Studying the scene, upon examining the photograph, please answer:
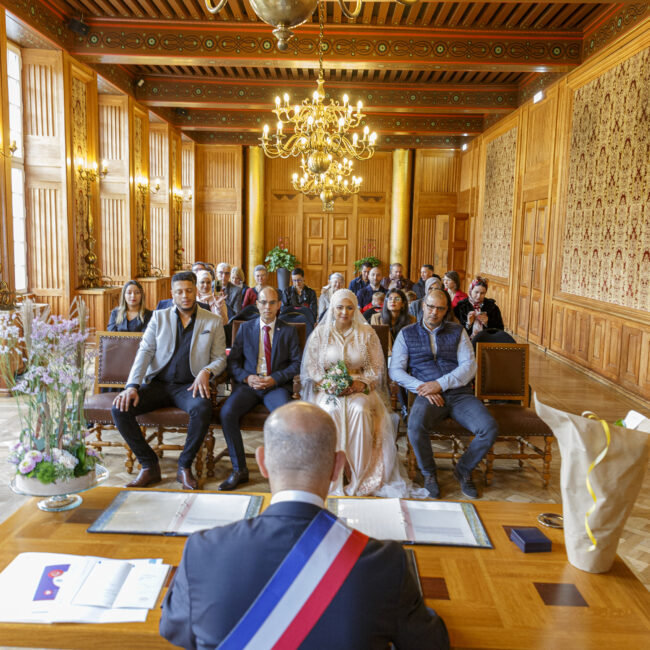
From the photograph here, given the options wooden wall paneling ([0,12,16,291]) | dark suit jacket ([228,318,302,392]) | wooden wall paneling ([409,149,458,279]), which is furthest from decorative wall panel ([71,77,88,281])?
wooden wall paneling ([409,149,458,279])

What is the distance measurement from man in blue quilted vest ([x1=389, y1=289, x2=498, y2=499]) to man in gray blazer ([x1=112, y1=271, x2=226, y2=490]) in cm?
143

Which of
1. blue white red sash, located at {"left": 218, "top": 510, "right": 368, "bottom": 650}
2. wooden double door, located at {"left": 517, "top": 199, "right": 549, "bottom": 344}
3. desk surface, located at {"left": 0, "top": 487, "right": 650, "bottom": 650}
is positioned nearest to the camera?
blue white red sash, located at {"left": 218, "top": 510, "right": 368, "bottom": 650}

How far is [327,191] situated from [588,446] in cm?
A: 742

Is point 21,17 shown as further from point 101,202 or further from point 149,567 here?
point 149,567

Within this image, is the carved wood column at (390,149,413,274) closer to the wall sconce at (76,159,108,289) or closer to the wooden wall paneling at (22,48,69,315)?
the wall sconce at (76,159,108,289)

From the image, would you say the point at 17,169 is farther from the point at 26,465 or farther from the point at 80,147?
the point at 26,465

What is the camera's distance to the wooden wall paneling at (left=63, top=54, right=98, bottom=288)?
827 centimetres

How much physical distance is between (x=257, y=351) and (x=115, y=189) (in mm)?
7151

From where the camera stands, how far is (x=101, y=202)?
1050cm

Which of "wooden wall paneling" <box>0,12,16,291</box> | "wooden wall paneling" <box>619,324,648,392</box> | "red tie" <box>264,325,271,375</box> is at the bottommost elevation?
"wooden wall paneling" <box>619,324,648,392</box>

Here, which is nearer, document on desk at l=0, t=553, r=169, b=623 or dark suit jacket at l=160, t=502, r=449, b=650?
dark suit jacket at l=160, t=502, r=449, b=650

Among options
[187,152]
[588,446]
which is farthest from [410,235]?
[588,446]

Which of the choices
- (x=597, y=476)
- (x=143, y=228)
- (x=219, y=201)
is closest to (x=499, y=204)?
(x=143, y=228)

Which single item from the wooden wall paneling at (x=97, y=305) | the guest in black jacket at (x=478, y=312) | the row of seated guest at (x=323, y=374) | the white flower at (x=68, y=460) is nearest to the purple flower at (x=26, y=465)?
the white flower at (x=68, y=460)
